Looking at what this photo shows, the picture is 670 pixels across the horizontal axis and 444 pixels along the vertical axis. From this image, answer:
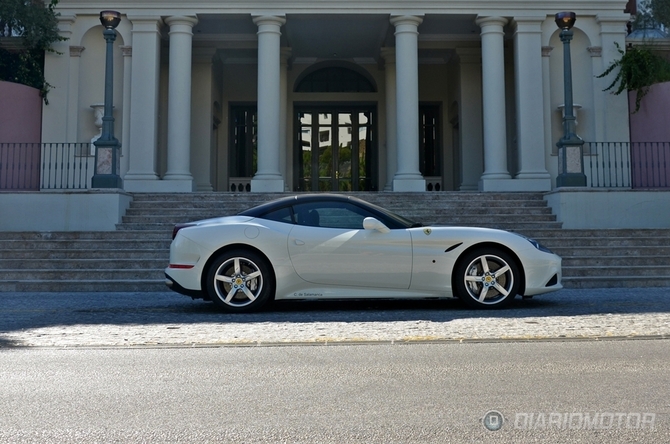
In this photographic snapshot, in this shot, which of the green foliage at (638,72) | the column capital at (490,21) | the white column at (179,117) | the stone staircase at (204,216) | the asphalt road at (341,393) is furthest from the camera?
the column capital at (490,21)

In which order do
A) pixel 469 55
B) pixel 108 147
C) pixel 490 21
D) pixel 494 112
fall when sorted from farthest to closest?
pixel 469 55
pixel 490 21
pixel 494 112
pixel 108 147

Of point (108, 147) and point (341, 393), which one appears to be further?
point (108, 147)

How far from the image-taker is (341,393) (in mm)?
4098

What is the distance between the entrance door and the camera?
26.7 m

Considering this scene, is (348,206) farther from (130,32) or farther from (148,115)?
(130,32)

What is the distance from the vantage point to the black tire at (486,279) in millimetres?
7918

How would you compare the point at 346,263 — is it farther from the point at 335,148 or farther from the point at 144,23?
the point at 335,148

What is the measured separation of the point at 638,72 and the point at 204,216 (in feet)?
40.4

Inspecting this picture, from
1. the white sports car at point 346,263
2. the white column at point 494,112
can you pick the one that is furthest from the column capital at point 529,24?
the white sports car at point 346,263

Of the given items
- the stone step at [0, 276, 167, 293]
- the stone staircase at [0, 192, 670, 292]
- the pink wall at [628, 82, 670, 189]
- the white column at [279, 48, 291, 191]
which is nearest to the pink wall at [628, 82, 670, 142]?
the pink wall at [628, 82, 670, 189]

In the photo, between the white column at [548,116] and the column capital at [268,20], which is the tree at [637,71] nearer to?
the white column at [548,116]

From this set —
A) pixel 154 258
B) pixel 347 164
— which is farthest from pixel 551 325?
pixel 347 164

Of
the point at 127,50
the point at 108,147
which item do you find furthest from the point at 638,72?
the point at 127,50

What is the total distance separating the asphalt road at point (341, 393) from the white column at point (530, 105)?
14.7 meters
